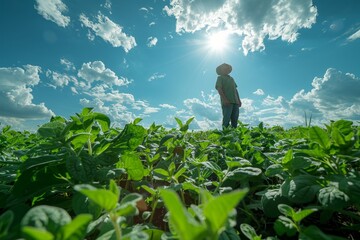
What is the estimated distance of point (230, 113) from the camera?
394 inches

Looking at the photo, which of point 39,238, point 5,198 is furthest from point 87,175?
point 39,238

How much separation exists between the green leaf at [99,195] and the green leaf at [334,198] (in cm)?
104

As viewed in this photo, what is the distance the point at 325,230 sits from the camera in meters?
1.62

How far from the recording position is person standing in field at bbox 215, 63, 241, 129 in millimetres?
10047

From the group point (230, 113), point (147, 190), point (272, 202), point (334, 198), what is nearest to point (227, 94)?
point (230, 113)

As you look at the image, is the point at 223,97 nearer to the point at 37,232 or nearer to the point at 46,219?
the point at 46,219

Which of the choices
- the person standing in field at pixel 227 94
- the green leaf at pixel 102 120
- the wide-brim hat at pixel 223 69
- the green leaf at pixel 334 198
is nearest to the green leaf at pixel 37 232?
the green leaf at pixel 334 198

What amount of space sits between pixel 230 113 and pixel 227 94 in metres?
0.78

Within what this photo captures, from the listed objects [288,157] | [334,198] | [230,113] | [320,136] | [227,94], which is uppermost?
[227,94]

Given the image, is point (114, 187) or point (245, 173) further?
point (245, 173)

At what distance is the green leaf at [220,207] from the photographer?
0.54 meters

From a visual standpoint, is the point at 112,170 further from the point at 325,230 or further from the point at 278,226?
the point at 325,230

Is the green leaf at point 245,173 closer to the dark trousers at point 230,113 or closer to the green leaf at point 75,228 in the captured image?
the green leaf at point 75,228

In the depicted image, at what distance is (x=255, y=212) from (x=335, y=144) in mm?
769
